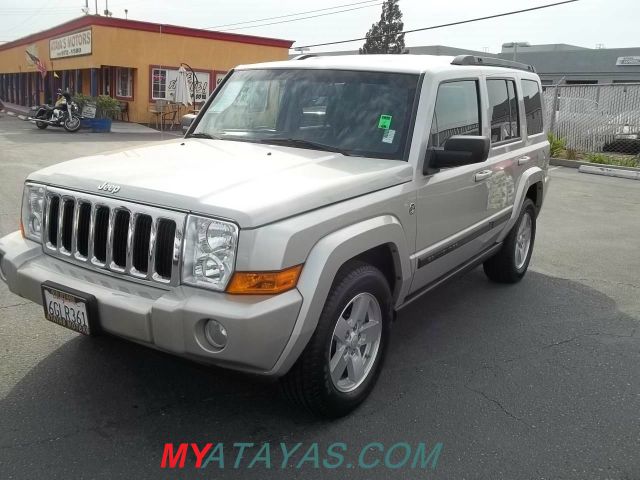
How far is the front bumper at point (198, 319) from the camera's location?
2605 millimetres

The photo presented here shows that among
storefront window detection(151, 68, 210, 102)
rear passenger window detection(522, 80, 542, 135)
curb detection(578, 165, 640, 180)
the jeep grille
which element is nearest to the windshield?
the jeep grille

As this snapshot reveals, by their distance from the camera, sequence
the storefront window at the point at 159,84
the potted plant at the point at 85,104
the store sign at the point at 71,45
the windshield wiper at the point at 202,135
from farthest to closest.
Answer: the storefront window at the point at 159,84 < the store sign at the point at 71,45 < the potted plant at the point at 85,104 < the windshield wiper at the point at 202,135

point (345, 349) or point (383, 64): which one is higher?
point (383, 64)

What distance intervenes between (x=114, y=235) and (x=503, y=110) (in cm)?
333

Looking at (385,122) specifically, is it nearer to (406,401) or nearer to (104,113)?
(406,401)

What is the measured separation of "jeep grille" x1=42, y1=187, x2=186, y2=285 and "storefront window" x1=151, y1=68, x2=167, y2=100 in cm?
2441

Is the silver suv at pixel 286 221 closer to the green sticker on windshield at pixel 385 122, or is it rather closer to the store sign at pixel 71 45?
the green sticker on windshield at pixel 385 122

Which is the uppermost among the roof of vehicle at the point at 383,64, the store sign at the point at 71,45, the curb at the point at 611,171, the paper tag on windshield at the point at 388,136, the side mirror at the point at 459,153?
the store sign at the point at 71,45

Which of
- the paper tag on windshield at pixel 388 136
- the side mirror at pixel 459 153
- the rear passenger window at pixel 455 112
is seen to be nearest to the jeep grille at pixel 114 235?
the paper tag on windshield at pixel 388 136

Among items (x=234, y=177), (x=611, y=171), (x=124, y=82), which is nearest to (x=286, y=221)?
(x=234, y=177)

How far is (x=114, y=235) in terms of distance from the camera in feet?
9.70

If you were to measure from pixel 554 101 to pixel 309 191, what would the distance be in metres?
16.8

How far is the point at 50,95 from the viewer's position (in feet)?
113

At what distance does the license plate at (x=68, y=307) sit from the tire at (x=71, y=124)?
66.9 ft
